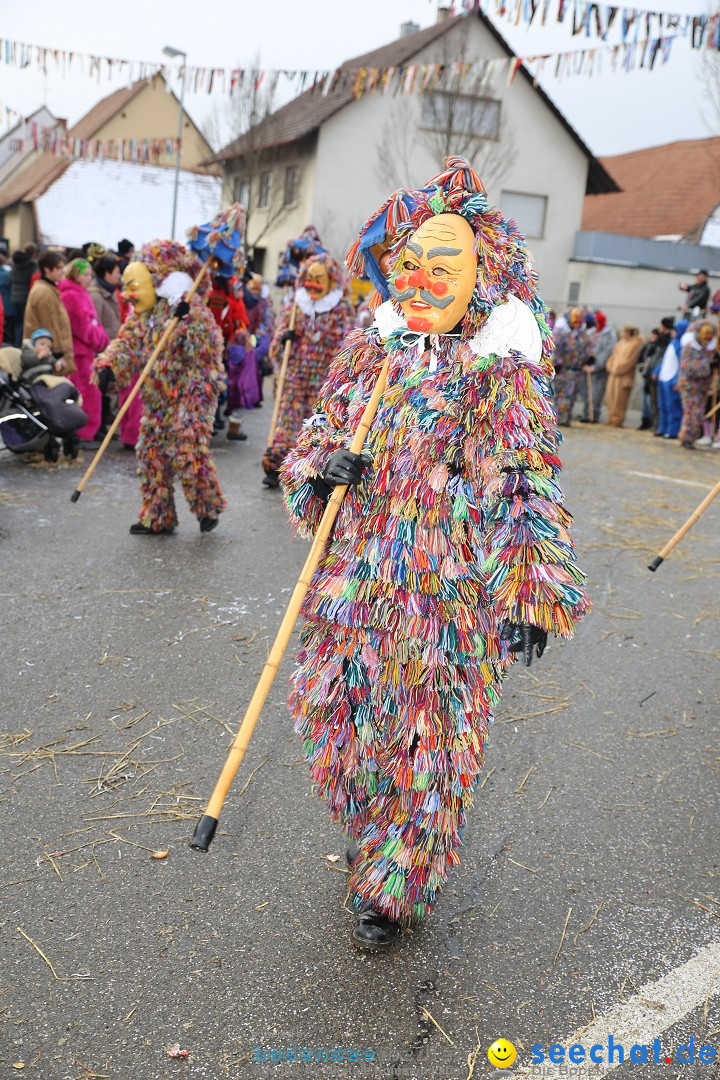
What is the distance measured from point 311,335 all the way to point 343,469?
5.42m

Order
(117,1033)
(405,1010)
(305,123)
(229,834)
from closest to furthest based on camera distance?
(117,1033) → (405,1010) → (229,834) → (305,123)

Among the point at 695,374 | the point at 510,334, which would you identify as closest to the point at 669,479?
the point at 695,374

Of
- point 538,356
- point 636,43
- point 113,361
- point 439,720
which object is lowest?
point 439,720

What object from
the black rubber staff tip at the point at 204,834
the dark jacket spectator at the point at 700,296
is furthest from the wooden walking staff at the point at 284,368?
the dark jacket spectator at the point at 700,296

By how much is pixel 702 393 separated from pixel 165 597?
34.1 ft

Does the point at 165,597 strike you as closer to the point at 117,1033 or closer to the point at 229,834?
the point at 229,834

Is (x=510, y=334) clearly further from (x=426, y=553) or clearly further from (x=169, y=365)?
(x=169, y=365)

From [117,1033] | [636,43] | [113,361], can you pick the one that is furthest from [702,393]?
[117,1033]

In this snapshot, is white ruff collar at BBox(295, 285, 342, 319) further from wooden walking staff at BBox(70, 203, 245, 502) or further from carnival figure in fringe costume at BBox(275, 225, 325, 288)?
wooden walking staff at BBox(70, 203, 245, 502)

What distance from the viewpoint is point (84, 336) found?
8.95m

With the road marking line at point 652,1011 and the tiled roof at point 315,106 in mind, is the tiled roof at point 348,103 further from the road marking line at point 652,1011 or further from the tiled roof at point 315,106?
the road marking line at point 652,1011

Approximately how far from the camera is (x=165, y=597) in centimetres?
511

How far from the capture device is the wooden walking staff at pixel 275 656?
6.81ft
